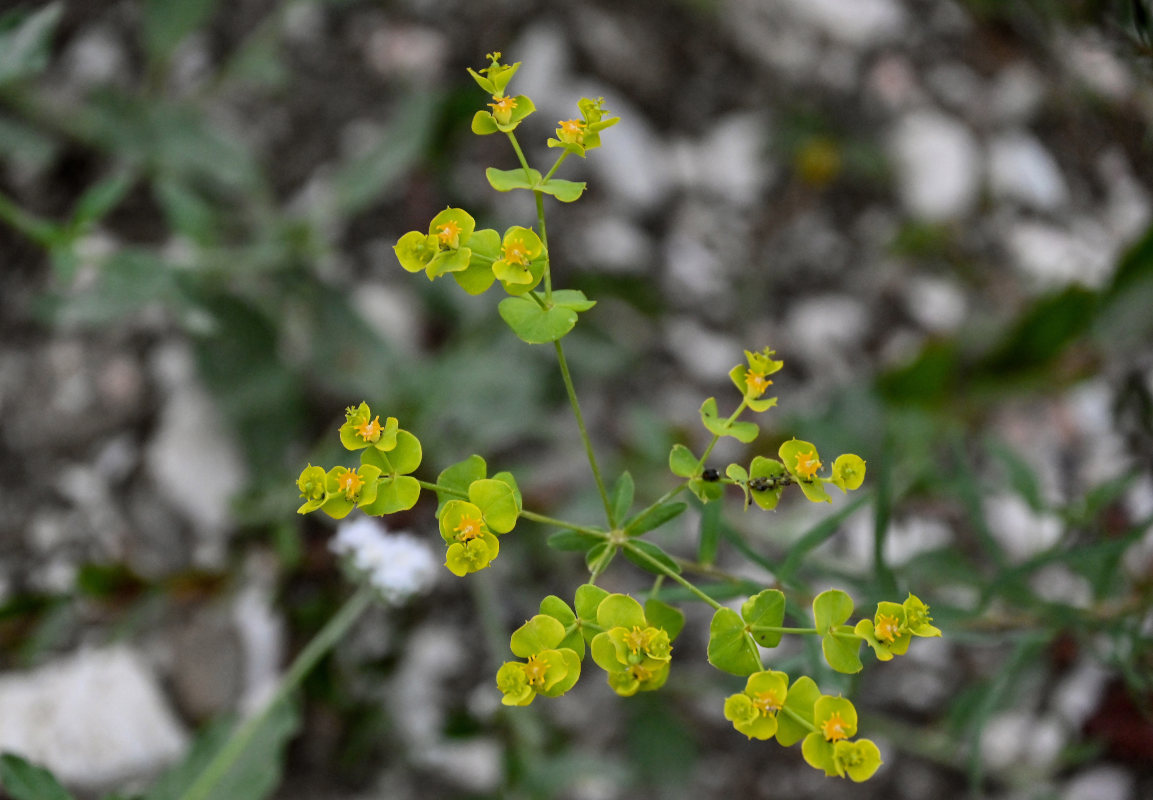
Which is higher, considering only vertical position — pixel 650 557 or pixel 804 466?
pixel 804 466

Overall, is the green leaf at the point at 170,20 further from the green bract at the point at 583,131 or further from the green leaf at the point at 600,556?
the green leaf at the point at 600,556

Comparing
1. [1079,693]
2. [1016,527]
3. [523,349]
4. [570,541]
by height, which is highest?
[570,541]

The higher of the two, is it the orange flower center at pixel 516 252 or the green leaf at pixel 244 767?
the orange flower center at pixel 516 252

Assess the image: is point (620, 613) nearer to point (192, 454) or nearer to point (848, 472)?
point (848, 472)

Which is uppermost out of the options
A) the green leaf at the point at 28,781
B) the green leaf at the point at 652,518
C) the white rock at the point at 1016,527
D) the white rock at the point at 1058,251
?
the green leaf at the point at 652,518

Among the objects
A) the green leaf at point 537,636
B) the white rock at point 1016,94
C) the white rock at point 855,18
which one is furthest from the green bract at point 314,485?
the white rock at point 1016,94

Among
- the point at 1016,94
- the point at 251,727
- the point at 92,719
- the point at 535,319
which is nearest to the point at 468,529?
the point at 535,319

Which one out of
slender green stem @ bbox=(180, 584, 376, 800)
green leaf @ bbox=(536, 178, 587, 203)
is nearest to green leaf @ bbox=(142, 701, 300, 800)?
Result: slender green stem @ bbox=(180, 584, 376, 800)

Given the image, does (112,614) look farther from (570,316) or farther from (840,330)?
(840,330)
